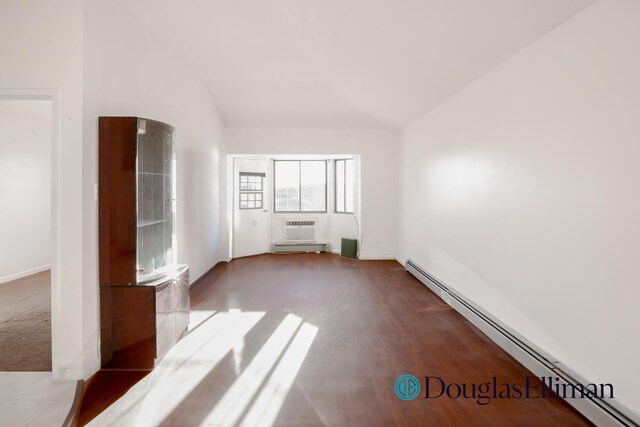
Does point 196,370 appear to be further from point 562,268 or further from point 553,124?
point 553,124

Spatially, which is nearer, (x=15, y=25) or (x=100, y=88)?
(x=15, y=25)

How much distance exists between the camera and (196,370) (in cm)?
261

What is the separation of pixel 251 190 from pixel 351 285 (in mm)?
3455

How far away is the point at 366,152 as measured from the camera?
23.1 feet

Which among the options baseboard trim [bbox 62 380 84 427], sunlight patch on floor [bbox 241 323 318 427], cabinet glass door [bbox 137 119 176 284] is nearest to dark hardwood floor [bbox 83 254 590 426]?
sunlight patch on floor [bbox 241 323 318 427]

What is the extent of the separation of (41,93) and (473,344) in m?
3.95

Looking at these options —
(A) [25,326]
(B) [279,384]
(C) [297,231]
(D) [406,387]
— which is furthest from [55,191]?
(C) [297,231]

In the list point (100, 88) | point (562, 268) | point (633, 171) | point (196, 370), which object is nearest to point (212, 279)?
point (196, 370)

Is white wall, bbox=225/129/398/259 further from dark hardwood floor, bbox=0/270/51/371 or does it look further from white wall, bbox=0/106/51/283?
dark hardwood floor, bbox=0/270/51/371

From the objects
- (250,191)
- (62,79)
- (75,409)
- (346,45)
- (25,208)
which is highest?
(346,45)

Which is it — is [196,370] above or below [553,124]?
below

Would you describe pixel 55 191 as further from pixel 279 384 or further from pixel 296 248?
pixel 296 248

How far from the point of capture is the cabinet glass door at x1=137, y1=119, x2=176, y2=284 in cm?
270

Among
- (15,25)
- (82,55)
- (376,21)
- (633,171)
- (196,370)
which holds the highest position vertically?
(376,21)
